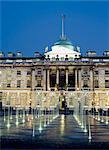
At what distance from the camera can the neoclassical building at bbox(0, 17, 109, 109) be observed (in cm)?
7769

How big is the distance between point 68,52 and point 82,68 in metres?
10.3

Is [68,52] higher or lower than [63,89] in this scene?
higher

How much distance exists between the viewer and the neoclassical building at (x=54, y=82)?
77.7 m

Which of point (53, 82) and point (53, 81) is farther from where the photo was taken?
point (53, 81)

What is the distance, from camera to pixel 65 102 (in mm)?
76375

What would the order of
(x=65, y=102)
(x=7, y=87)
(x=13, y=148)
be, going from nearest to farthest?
1. (x=13, y=148)
2. (x=65, y=102)
3. (x=7, y=87)

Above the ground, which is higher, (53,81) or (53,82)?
(53,81)

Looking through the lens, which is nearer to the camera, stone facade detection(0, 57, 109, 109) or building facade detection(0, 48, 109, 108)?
stone facade detection(0, 57, 109, 109)

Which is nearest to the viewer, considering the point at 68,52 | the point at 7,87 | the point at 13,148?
the point at 13,148

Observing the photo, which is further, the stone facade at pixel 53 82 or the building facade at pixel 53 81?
the building facade at pixel 53 81

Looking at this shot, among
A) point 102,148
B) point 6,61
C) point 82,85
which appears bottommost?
point 102,148

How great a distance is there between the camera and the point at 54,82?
79812 mm

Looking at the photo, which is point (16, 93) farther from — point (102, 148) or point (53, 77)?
point (102, 148)

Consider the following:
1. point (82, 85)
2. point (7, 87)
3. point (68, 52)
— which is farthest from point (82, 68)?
point (7, 87)
